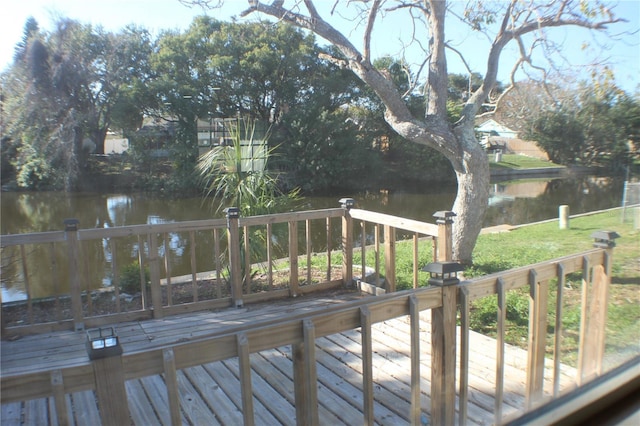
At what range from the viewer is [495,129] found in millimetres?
3662

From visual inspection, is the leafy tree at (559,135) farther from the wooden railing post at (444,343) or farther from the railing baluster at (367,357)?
the railing baluster at (367,357)

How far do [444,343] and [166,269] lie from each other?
2.12 metres

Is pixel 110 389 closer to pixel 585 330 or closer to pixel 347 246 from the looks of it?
pixel 585 330

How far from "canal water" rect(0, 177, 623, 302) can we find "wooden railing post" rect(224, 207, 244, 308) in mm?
458

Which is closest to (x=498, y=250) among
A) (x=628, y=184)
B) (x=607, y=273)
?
(x=628, y=184)

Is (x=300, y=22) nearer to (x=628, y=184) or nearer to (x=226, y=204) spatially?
(x=226, y=204)

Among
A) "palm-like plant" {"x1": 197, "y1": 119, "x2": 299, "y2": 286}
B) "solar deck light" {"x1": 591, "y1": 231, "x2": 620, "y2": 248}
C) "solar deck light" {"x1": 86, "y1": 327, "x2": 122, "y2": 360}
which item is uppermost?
"palm-like plant" {"x1": 197, "y1": 119, "x2": 299, "y2": 286}

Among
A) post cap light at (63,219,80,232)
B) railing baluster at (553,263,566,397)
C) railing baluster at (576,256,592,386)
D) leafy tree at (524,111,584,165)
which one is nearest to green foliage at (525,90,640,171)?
leafy tree at (524,111,584,165)

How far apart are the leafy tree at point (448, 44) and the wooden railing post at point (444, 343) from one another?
6.17 feet

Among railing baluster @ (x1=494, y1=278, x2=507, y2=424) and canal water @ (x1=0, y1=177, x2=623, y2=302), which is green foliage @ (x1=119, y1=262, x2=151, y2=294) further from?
railing baluster @ (x1=494, y1=278, x2=507, y2=424)

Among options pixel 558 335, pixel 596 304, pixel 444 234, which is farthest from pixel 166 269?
pixel 596 304

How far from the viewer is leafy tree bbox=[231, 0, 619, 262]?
116 inches

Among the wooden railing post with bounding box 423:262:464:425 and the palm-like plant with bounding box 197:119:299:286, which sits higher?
the palm-like plant with bounding box 197:119:299:286

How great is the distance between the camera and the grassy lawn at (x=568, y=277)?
1.90 meters
